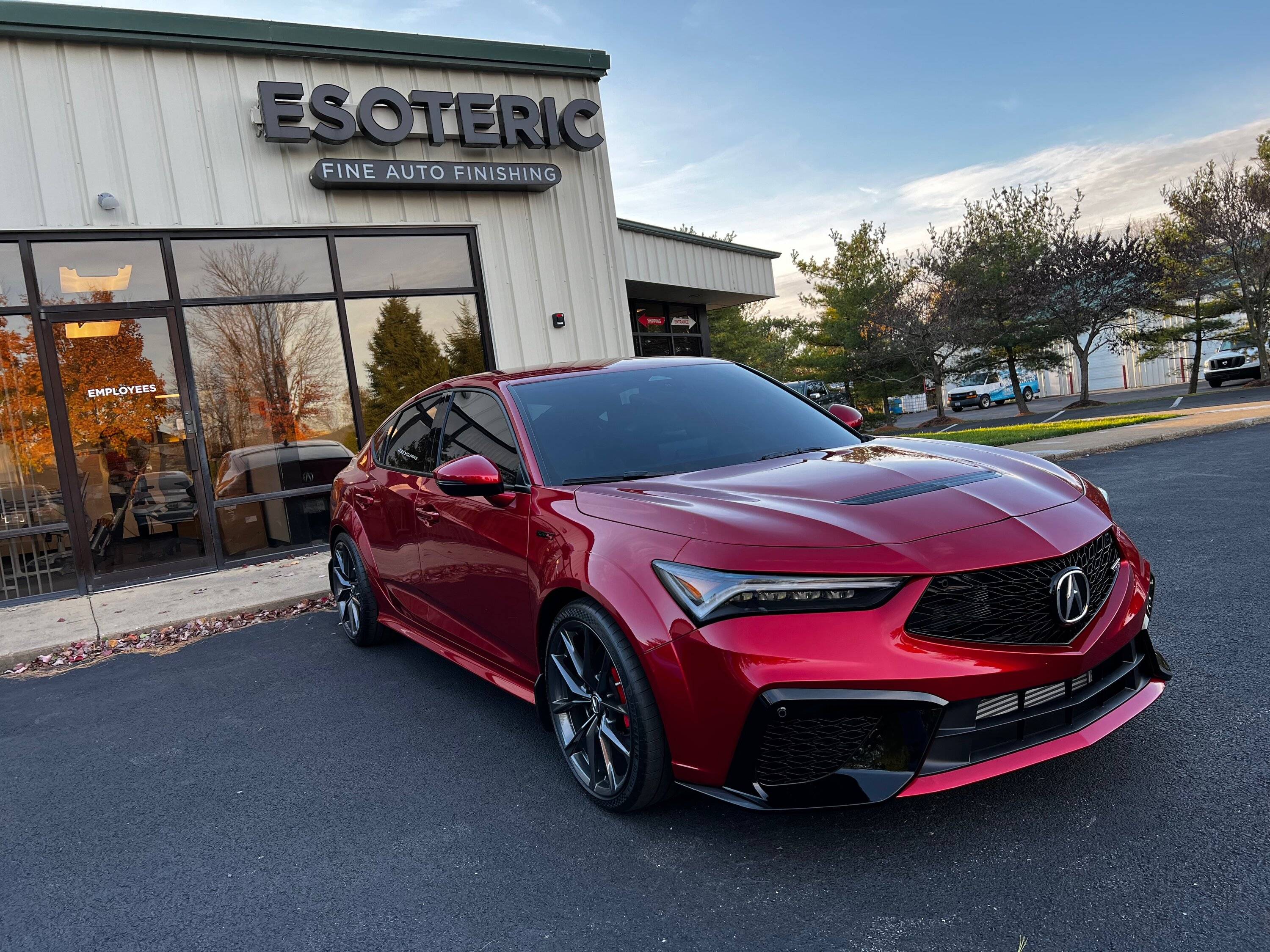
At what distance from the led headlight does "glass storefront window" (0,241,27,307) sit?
8.67 m

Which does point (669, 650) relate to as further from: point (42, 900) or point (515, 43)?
point (515, 43)

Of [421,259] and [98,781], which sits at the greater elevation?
[421,259]

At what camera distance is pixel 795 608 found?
2.44 meters

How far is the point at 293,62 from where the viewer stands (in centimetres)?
956

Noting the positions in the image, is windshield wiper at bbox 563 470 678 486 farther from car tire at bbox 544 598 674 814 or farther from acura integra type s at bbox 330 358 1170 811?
car tire at bbox 544 598 674 814

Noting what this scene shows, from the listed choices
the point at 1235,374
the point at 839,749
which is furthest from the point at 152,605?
the point at 1235,374

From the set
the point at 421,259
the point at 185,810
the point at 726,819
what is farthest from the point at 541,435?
the point at 421,259

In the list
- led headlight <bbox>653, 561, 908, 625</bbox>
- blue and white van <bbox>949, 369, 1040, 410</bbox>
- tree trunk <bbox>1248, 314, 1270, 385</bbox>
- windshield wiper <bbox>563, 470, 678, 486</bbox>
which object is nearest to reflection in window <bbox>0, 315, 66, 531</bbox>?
windshield wiper <bbox>563, 470, 678, 486</bbox>

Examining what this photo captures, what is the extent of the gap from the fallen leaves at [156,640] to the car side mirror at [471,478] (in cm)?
391

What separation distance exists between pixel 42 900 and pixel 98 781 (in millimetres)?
1088

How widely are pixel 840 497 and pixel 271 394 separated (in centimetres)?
830

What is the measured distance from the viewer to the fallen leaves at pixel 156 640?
621 centimetres

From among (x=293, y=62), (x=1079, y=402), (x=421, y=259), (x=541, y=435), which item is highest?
(x=293, y=62)

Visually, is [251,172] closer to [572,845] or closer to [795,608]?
[572,845]
